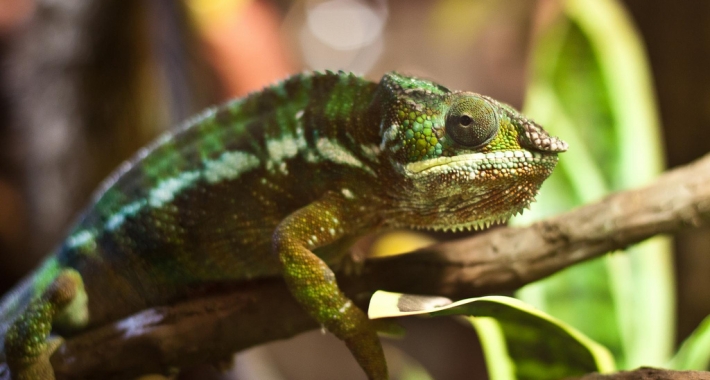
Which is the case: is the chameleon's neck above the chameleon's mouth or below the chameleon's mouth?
above

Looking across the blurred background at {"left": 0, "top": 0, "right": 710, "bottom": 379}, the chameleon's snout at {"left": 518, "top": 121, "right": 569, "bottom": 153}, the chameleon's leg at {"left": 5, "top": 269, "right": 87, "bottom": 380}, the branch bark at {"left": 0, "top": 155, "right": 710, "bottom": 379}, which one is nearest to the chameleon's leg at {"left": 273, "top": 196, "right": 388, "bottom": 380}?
the branch bark at {"left": 0, "top": 155, "right": 710, "bottom": 379}

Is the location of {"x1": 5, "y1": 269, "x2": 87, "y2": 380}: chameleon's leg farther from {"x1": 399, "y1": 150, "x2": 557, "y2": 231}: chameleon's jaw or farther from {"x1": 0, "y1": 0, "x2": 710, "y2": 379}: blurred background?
{"x1": 0, "y1": 0, "x2": 710, "y2": 379}: blurred background

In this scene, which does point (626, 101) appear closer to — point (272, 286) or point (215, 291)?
point (272, 286)

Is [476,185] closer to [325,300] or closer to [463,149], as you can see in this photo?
[463,149]

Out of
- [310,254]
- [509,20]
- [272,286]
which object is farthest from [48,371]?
[509,20]

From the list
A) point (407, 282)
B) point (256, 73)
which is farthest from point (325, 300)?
point (256, 73)

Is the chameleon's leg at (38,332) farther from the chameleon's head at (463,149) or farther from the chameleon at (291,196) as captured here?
the chameleon's head at (463,149)
